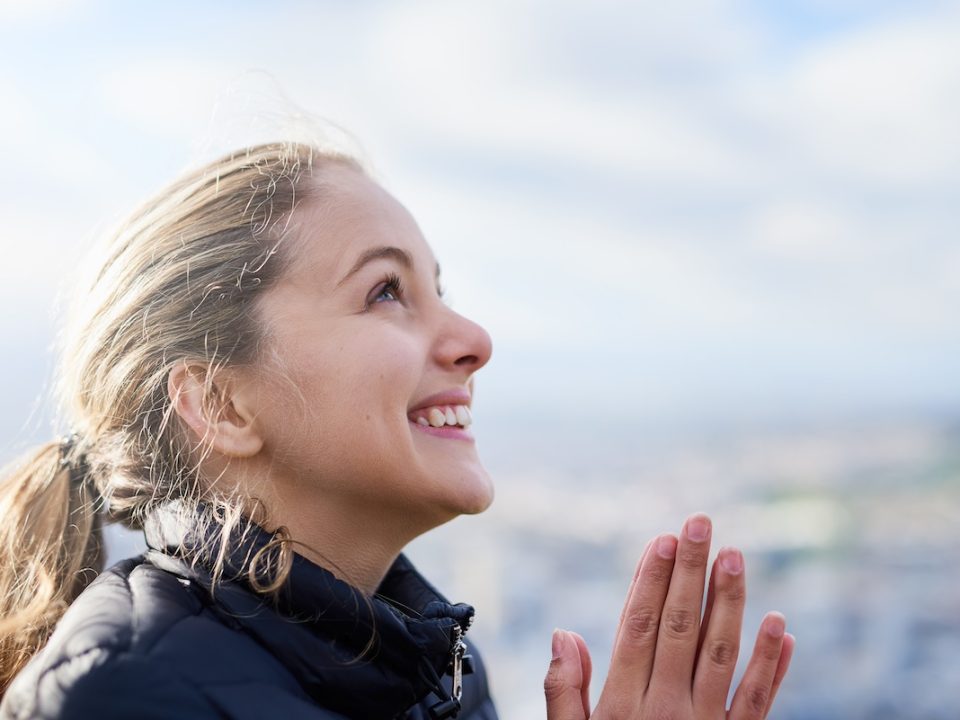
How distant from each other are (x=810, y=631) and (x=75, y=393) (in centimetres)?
1284

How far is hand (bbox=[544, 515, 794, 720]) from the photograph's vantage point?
1651 millimetres

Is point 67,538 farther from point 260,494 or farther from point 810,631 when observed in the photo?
point 810,631

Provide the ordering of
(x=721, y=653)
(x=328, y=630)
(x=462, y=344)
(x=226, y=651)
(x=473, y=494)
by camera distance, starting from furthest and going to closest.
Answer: (x=462, y=344)
(x=473, y=494)
(x=721, y=653)
(x=328, y=630)
(x=226, y=651)

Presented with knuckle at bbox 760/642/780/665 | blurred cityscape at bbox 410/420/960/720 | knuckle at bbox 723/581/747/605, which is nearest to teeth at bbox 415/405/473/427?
knuckle at bbox 723/581/747/605

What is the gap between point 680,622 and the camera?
1.66 metres

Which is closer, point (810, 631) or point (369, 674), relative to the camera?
point (369, 674)

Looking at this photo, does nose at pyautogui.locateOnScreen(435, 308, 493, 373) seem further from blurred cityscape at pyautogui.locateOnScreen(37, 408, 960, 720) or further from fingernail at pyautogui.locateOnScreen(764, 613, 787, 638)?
fingernail at pyautogui.locateOnScreen(764, 613, 787, 638)

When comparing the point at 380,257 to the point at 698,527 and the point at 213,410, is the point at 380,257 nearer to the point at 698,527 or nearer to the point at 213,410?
the point at 213,410

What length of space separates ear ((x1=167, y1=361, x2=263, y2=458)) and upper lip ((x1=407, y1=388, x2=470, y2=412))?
328mm

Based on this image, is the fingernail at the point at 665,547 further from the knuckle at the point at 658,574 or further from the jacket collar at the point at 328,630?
the jacket collar at the point at 328,630

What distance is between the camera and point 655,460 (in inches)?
906

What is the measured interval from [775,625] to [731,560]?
0.56 ft

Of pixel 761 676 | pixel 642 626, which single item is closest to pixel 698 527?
pixel 642 626

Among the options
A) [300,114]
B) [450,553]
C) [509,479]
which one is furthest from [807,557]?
[300,114]
